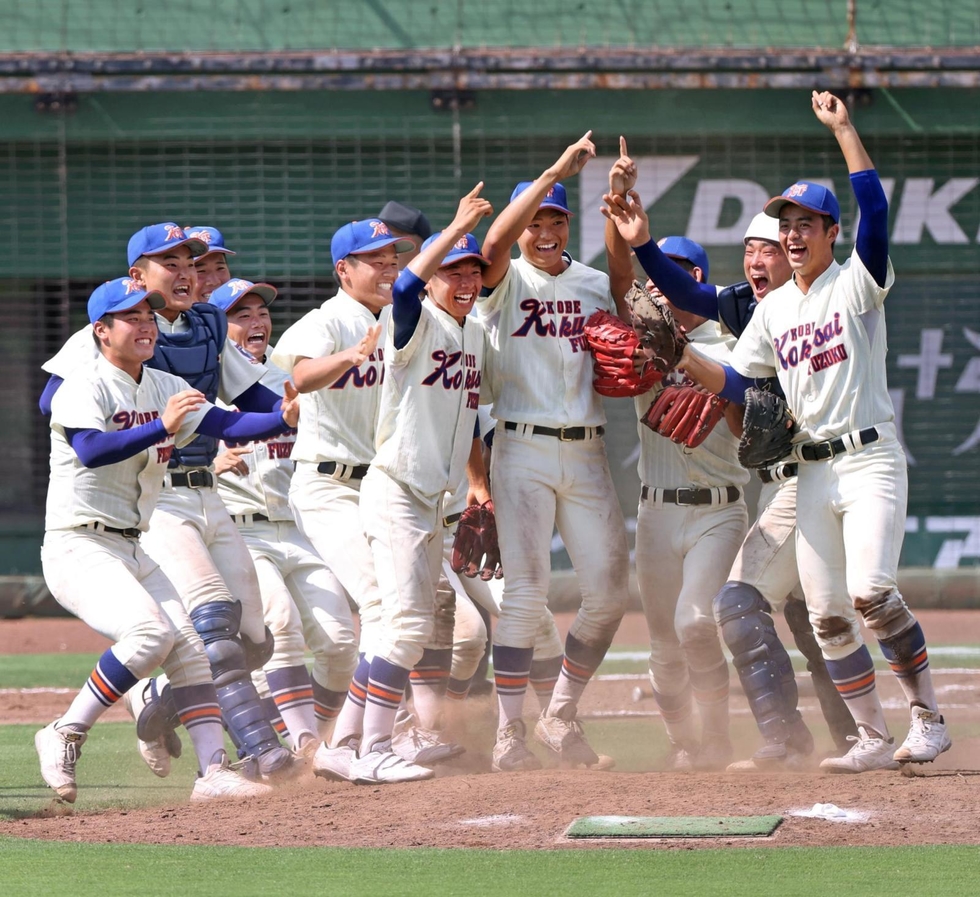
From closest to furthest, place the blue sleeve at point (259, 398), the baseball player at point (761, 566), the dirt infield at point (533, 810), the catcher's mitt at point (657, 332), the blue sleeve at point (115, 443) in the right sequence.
Result: the dirt infield at point (533, 810) < the blue sleeve at point (115, 443) < the catcher's mitt at point (657, 332) < the baseball player at point (761, 566) < the blue sleeve at point (259, 398)

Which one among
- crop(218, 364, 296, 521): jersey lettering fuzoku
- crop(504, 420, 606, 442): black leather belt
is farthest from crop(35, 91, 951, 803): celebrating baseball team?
crop(218, 364, 296, 521): jersey lettering fuzoku

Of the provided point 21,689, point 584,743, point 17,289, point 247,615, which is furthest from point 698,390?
point 17,289

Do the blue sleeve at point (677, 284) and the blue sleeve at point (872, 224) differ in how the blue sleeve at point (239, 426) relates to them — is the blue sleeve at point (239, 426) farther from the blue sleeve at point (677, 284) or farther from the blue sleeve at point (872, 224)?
the blue sleeve at point (872, 224)

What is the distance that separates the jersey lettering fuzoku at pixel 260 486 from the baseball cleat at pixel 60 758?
5.46ft

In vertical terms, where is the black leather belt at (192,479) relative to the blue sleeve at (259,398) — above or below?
below

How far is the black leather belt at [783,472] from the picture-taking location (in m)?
6.04

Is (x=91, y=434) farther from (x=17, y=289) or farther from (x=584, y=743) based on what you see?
(x=17, y=289)

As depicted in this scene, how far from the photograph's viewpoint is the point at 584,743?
6.23m

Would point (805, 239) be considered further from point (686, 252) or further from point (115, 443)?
point (115, 443)

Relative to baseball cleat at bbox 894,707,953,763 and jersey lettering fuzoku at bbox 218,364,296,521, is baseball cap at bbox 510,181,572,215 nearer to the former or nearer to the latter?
jersey lettering fuzoku at bbox 218,364,296,521

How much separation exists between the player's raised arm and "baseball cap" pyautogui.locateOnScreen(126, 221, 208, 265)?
1.22 m

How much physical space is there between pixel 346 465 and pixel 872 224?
7.31ft

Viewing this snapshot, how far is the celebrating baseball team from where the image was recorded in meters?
5.62

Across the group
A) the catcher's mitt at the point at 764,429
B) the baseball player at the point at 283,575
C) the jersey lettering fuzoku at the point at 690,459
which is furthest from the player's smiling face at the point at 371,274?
the catcher's mitt at the point at 764,429
